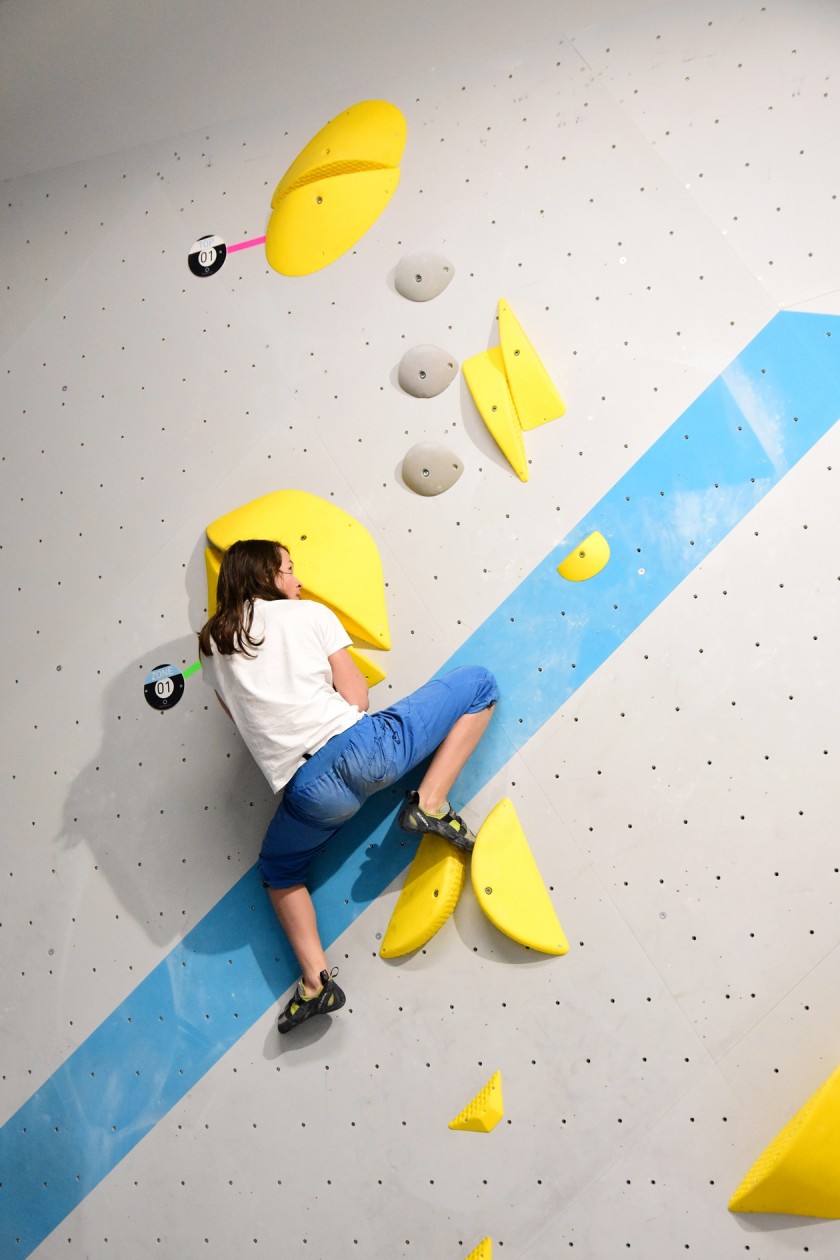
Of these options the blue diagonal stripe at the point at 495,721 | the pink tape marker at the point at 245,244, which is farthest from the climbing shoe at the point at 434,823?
the pink tape marker at the point at 245,244

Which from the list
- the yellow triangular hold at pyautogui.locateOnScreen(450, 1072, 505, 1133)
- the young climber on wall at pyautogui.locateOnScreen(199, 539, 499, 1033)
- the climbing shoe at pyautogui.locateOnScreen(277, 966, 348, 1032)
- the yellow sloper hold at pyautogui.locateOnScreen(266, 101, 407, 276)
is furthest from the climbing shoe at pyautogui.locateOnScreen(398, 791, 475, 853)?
the yellow sloper hold at pyautogui.locateOnScreen(266, 101, 407, 276)

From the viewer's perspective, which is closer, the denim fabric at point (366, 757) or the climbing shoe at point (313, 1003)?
the denim fabric at point (366, 757)

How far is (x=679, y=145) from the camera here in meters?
2.27

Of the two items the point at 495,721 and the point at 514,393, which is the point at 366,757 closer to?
the point at 495,721

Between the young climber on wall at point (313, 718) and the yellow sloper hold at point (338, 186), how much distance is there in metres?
0.80

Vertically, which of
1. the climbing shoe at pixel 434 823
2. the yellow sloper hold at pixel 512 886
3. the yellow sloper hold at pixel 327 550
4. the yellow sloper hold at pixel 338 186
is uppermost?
the yellow sloper hold at pixel 338 186

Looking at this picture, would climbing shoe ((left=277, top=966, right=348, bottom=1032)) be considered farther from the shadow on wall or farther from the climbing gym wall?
the shadow on wall

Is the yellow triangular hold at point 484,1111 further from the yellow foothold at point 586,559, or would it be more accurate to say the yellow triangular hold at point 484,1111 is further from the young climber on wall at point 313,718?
the yellow foothold at point 586,559

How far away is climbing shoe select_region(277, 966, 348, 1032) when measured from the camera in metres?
2.23

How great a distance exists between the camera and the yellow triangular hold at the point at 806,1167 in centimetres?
191

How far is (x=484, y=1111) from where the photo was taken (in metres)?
2.15

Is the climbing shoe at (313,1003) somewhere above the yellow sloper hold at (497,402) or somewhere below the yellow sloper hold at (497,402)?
below

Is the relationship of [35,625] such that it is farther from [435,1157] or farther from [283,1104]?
[435,1157]

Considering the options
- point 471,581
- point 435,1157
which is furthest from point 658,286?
point 435,1157
